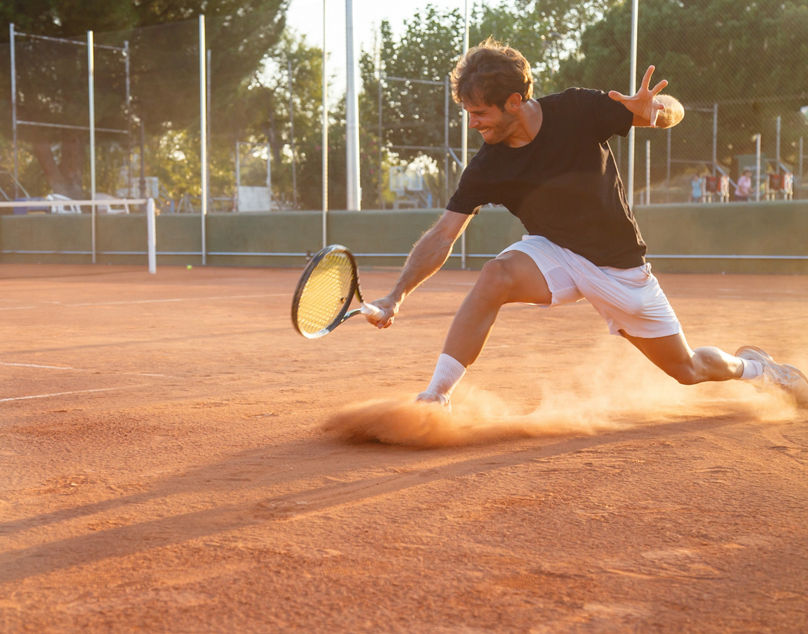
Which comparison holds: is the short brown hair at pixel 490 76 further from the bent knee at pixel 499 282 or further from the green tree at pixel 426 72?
the green tree at pixel 426 72

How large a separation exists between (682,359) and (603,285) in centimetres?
A: 51

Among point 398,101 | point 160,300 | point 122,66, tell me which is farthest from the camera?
point 398,101

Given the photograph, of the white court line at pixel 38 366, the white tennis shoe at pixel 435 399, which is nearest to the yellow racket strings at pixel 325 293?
the white tennis shoe at pixel 435 399

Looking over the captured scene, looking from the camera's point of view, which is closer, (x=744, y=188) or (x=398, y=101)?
(x=744, y=188)

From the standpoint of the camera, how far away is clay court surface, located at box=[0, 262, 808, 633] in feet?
7.84

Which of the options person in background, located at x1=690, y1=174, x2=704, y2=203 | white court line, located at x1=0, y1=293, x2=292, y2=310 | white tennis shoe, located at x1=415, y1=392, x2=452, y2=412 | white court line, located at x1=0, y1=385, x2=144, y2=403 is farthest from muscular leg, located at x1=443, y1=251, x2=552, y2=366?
person in background, located at x1=690, y1=174, x2=704, y2=203

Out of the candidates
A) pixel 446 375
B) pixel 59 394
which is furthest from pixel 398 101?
pixel 446 375

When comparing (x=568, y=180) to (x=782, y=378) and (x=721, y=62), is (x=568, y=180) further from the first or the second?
(x=721, y=62)

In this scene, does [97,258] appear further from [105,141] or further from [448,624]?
[448,624]

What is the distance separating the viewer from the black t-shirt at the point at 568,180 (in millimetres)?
4164

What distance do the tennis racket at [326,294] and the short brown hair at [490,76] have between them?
2.57 ft

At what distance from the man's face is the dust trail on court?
3.46ft

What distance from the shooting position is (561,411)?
16.2 ft

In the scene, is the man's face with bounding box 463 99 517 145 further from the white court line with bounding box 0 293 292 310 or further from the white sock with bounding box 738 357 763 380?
the white court line with bounding box 0 293 292 310
